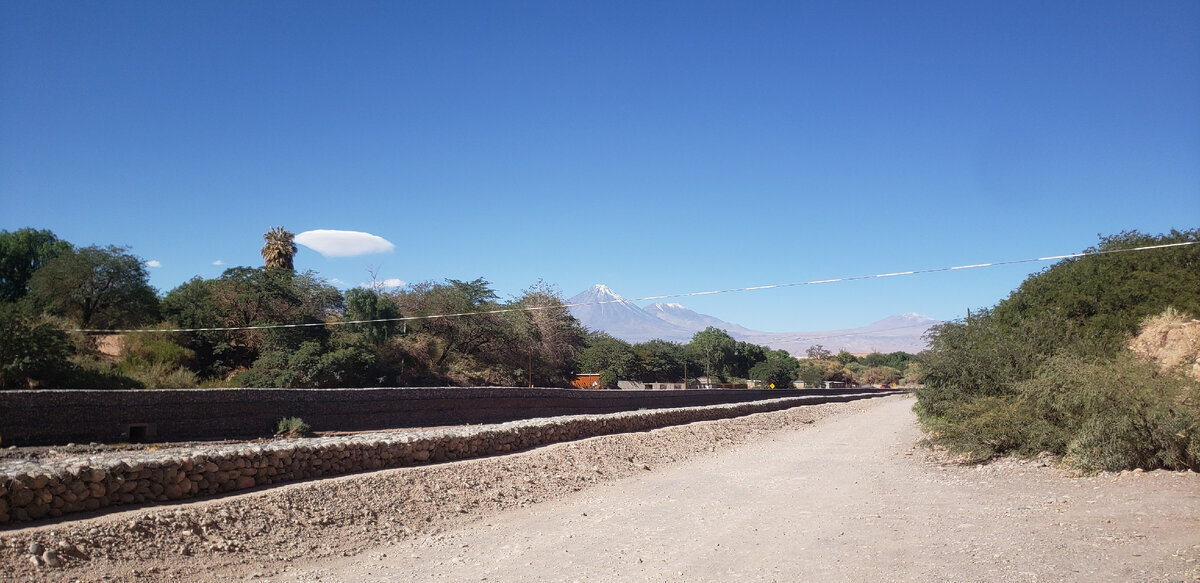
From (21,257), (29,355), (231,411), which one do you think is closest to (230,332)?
(21,257)

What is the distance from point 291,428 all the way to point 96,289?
2390 cm

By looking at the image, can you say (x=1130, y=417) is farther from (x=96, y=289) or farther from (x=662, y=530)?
(x=96, y=289)

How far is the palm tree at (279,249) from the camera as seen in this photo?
5381 centimetres

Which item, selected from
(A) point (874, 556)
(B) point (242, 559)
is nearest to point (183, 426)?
(B) point (242, 559)

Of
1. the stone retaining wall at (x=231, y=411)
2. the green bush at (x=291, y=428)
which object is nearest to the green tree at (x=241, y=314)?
the stone retaining wall at (x=231, y=411)

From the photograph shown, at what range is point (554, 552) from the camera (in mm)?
9086

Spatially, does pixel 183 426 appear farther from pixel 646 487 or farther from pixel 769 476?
pixel 769 476

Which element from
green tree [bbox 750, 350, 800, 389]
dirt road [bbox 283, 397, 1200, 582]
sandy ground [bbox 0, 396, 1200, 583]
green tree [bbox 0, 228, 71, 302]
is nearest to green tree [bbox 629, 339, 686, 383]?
green tree [bbox 750, 350, 800, 389]

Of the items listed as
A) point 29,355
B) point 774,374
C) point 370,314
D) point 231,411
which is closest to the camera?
point 231,411

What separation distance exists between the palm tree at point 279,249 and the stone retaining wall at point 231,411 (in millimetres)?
32107

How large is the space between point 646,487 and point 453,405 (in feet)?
45.5

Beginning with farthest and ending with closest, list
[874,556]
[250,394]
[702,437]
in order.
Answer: [702,437], [250,394], [874,556]

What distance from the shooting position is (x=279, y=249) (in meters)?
54.2

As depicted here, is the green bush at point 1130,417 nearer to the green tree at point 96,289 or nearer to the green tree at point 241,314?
the green tree at point 241,314
